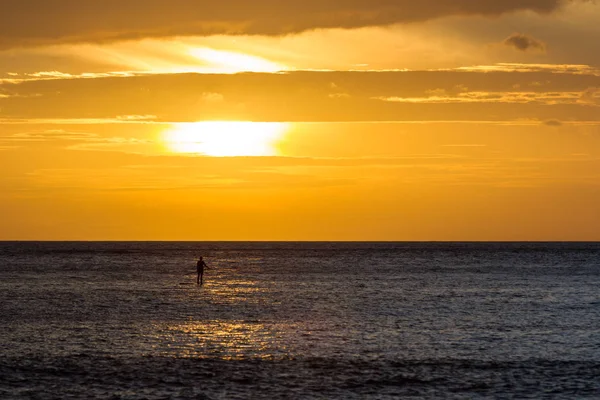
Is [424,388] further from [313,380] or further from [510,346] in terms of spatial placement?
[510,346]

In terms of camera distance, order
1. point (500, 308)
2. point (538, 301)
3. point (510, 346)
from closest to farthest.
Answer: point (510, 346) → point (500, 308) → point (538, 301)

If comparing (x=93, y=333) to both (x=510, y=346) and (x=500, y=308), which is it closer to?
(x=510, y=346)

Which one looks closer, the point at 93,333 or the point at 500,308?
the point at 93,333

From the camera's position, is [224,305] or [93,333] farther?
[224,305]

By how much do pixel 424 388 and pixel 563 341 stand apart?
1691 centimetres

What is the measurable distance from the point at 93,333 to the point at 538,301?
42.8m

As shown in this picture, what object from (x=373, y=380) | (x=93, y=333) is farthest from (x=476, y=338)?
(x=93, y=333)

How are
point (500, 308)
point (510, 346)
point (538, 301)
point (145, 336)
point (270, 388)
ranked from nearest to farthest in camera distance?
1. point (270, 388)
2. point (510, 346)
3. point (145, 336)
4. point (500, 308)
5. point (538, 301)

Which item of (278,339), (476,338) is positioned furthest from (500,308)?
(278,339)

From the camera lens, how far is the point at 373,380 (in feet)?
129

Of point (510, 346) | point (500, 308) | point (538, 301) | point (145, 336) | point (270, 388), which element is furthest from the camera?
point (538, 301)

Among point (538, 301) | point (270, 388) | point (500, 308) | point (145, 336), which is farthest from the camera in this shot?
point (538, 301)

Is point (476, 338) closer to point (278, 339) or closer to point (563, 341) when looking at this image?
point (563, 341)

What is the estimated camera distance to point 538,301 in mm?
79625
